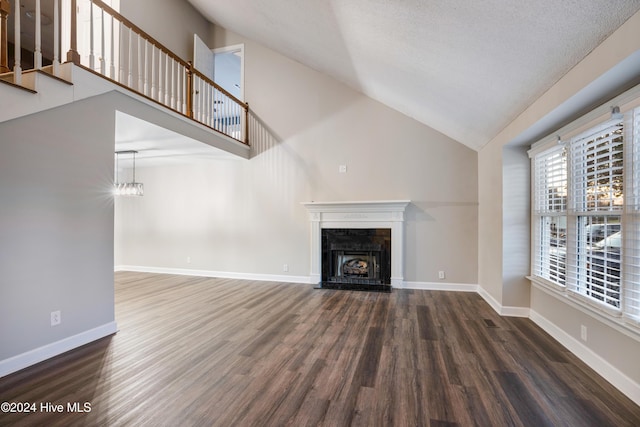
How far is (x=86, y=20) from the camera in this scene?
446 centimetres

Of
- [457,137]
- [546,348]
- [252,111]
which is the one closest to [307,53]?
[252,111]

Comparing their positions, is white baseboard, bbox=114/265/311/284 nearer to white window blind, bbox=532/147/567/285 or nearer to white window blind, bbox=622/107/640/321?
white window blind, bbox=532/147/567/285

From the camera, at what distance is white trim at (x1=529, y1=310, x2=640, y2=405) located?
6.63ft

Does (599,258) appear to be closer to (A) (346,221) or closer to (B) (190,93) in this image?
(A) (346,221)

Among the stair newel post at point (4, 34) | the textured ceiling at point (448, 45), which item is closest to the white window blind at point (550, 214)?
the textured ceiling at point (448, 45)

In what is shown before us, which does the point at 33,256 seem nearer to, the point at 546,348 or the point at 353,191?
the point at 353,191

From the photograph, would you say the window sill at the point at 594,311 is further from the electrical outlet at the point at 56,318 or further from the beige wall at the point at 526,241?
the electrical outlet at the point at 56,318

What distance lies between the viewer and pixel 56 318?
106 inches

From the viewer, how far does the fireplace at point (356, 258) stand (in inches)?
206

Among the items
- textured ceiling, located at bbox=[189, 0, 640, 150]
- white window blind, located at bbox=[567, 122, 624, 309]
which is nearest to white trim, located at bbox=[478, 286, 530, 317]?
white window blind, located at bbox=[567, 122, 624, 309]

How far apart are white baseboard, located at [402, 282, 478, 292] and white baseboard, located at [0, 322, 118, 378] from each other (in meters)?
4.14

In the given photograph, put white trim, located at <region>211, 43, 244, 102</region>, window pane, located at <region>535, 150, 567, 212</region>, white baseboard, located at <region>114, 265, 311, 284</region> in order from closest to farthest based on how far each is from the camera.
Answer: window pane, located at <region>535, 150, 567, 212</region>, white baseboard, located at <region>114, 265, 311, 284</region>, white trim, located at <region>211, 43, 244, 102</region>

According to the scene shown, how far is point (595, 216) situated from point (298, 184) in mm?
4191

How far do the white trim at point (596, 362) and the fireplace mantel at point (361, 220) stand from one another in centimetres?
222
